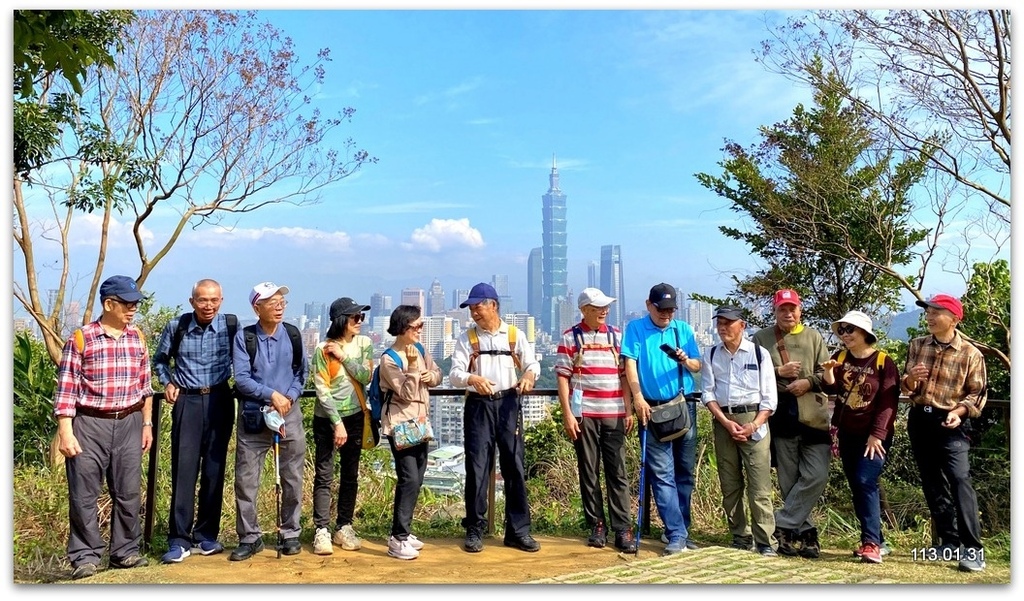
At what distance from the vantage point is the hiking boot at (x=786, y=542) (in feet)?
16.0

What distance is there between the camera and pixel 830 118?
47.4ft

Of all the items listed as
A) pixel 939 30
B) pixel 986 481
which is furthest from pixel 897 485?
pixel 939 30

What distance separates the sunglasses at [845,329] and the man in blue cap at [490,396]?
1729 millimetres

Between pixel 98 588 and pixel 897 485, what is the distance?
23.4 ft

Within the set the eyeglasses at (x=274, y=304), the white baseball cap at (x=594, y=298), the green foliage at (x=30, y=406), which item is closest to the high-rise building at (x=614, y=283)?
the white baseball cap at (x=594, y=298)

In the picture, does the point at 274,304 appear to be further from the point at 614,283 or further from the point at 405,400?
the point at 614,283

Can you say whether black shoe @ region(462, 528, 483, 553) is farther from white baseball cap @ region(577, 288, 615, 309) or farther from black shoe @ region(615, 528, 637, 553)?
white baseball cap @ region(577, 288, 615, 309)

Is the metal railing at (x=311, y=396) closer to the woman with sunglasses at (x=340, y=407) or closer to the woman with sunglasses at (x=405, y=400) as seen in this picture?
the woman with sunglasses at (x=340, y=407)

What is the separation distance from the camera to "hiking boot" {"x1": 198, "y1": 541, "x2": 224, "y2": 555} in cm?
477

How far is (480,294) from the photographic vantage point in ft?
15.9

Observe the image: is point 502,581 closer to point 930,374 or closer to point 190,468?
point 190,468

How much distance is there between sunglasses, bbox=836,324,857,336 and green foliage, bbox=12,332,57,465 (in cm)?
696

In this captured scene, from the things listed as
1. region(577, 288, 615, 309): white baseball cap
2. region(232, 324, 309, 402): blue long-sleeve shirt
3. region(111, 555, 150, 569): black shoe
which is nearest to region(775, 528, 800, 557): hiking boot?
region(577, 288, 615, 309): white baseball cap

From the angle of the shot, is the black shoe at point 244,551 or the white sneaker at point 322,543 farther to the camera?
the white sneaker at point 322,543
